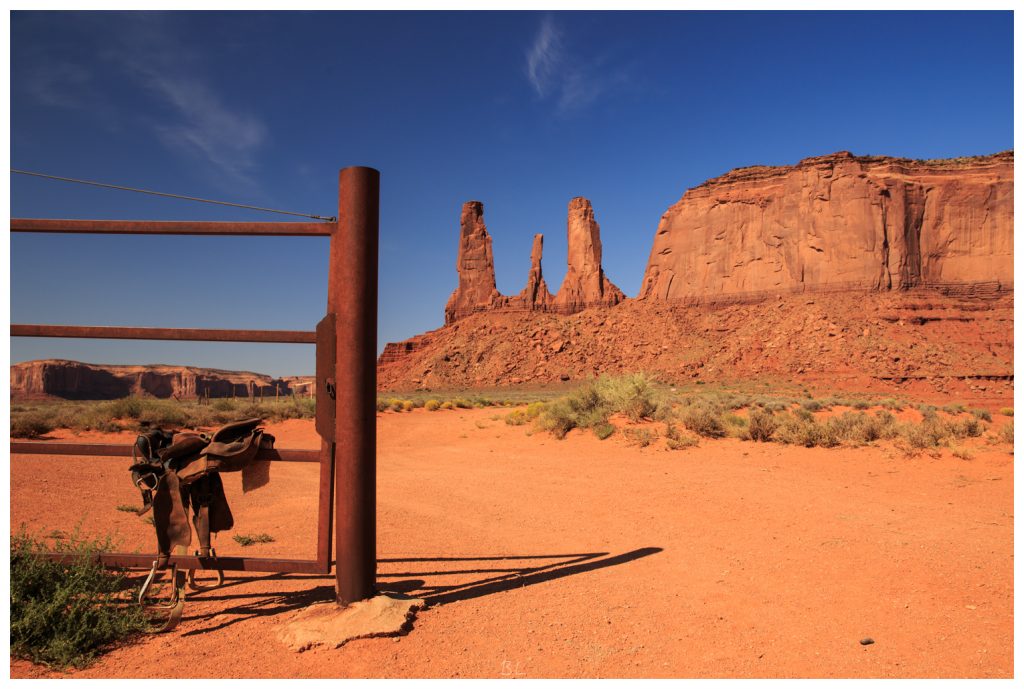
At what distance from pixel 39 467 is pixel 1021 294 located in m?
10.7

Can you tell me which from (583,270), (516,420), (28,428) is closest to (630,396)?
(516,420)

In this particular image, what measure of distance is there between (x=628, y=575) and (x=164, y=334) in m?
3.52

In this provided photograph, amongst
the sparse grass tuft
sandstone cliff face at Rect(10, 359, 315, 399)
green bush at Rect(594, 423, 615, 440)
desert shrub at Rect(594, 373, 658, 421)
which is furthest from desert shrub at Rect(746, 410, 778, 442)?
sandstone cliff face at Rect(10, 359, 315, 399)

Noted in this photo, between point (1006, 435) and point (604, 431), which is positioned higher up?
point (604, 431)

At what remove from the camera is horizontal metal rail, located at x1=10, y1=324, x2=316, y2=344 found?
11.7 ft

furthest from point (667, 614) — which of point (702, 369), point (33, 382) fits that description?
point (33, 382)

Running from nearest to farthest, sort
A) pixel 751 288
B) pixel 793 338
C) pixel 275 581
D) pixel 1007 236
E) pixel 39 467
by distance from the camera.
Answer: pixel 275 581
pixel 39 467
pixel 793 338
pixel 1007 236
pixel 751 288

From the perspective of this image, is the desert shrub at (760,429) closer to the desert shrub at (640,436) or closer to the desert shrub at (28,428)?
the desert shrub at (640,436)

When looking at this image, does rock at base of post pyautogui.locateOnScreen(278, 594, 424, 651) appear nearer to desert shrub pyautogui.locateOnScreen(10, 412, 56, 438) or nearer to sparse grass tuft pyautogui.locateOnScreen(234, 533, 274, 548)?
sparse grass tuft pyautogui.locateOnScreen(234, 533, 274, 548)

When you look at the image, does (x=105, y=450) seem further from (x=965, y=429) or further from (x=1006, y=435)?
(x=965, y=429)

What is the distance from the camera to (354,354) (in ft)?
11.7

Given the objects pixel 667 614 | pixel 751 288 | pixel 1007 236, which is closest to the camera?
A: pixel 667 614

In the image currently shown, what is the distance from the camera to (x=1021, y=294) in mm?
3582

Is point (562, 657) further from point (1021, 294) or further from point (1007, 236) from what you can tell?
point (1007, 236)
